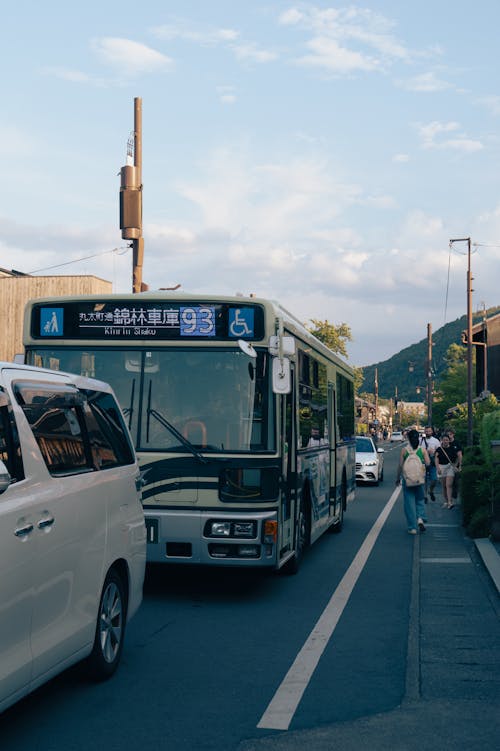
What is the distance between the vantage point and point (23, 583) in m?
4.67

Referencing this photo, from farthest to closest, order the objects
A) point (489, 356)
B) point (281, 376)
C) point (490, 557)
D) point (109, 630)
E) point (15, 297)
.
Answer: point (489, 356) → point (15, 297) → point (490, 557) → point (281, 376) → point (109, 630)

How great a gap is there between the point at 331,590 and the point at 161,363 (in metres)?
2.93

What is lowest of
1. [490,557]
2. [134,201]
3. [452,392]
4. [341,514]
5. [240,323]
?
[490,557]

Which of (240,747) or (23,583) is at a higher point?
(23,583)

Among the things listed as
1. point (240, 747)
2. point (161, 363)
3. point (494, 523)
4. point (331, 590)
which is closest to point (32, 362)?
point (161, 363)

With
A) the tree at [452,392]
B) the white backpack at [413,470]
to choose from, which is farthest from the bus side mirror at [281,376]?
the tree at [452,392]

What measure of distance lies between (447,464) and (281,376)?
512 inches

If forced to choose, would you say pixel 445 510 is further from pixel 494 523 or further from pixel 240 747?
pixel 240 747

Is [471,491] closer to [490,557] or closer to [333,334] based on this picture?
[490,557]

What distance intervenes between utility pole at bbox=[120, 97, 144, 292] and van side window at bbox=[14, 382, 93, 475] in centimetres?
1426

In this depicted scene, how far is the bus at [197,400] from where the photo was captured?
8.91m

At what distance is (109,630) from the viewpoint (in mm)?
6176

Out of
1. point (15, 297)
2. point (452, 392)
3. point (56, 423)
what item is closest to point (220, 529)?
point (56, 423)

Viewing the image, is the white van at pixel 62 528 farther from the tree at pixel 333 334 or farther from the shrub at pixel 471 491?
the tree at pixel 333 334
